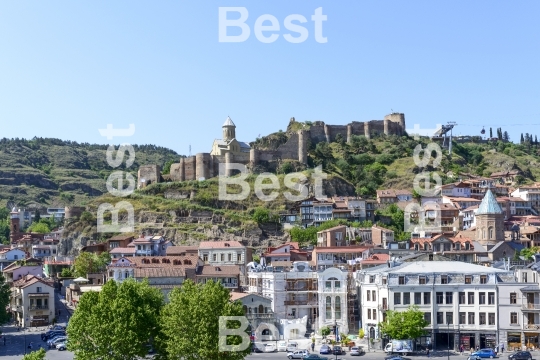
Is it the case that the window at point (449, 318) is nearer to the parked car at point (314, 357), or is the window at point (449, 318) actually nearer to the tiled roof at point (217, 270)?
the parked car at point (314, 357)

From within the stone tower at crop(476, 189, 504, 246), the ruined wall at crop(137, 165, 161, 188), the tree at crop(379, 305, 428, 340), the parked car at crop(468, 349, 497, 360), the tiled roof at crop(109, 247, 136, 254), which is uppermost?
the ruined wall at crop(137, 165, 161, 188)

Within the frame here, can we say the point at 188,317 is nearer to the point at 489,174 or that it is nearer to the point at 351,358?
the point at 351,358

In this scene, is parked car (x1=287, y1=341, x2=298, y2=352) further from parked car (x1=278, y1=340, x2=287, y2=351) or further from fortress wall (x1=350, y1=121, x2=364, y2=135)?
fortress wall (x1=350, y1=121, x2=364, y2=135)

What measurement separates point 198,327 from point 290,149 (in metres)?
77.6

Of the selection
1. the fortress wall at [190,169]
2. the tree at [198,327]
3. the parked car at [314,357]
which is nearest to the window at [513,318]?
the parked car at [314,357]

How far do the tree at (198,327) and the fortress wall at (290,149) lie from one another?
74445 millimetres

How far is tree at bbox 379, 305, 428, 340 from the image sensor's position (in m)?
54.4

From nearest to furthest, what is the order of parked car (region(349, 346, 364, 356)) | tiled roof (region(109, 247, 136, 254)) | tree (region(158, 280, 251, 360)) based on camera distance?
tree (region(158, 280, 251, 360))
parked car (region(349, 346, 364, 356))
tiled roof (region(109, 247, 136, 254))

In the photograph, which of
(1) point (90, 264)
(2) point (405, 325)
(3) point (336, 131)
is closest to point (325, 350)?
(2) point (405, 325)

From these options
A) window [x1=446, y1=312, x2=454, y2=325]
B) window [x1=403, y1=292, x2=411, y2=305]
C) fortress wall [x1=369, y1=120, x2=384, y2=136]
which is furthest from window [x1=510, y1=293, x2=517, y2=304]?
fortress wall [x1=369, y1=120, x2=384, y2=136]

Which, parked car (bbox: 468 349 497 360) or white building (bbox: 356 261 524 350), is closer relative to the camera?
parked car (bbox: 468 349 497 360)

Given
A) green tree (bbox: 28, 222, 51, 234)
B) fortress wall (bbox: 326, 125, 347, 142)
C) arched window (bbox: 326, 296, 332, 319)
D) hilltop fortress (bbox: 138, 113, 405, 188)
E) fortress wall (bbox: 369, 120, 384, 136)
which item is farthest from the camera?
green tree (bbox: 28, 222, 51, 234)

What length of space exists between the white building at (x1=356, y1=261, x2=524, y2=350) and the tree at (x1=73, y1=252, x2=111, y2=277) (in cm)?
3746

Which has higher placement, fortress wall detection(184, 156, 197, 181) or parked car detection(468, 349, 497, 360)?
fortress wall detection(184, 156, 197, 181)
